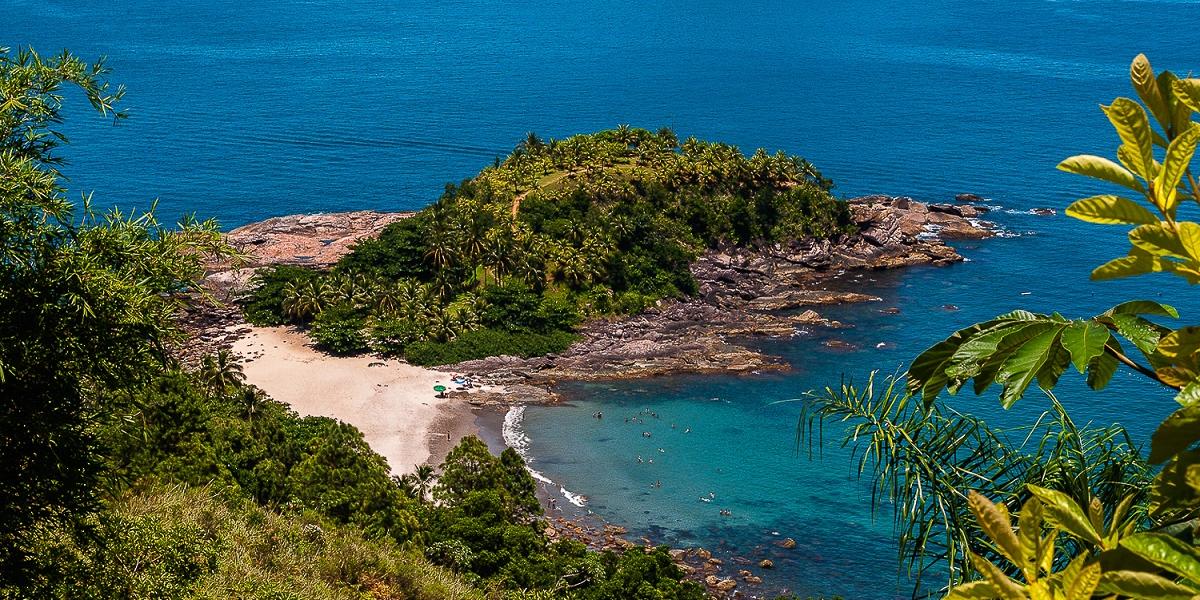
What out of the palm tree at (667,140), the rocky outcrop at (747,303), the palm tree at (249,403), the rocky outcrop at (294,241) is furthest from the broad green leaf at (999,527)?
the palm tree at (667,140)

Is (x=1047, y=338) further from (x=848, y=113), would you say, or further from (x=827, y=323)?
(x=848, y=113)

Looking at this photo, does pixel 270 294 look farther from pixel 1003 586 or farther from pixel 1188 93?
pixel 1003 586

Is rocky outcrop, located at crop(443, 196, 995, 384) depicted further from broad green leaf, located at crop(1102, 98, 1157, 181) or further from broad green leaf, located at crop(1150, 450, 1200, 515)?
broad green leaf, located at crop(1102, 98, 1157, 181)

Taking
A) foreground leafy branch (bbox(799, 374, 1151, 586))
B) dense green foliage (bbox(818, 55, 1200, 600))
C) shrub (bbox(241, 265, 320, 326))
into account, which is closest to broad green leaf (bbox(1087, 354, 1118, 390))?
dense green foliage (bbox(818, 55, 1200, 600))

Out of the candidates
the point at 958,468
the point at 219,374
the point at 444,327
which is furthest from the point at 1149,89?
the point at 444,327

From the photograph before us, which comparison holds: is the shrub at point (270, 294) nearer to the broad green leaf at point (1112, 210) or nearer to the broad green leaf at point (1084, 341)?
the broad green leaf at point (1084, 341)

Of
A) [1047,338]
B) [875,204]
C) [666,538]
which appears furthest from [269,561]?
[875,204]
